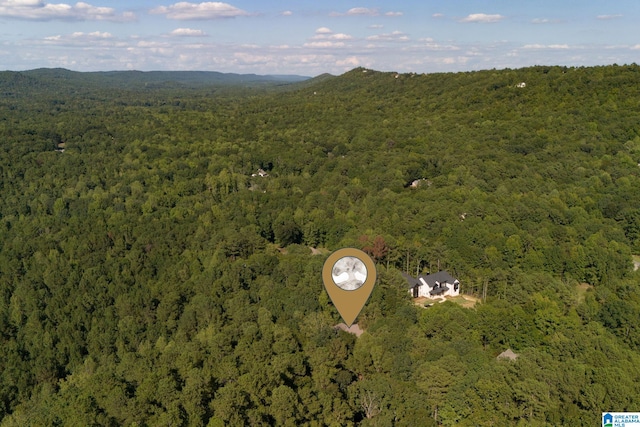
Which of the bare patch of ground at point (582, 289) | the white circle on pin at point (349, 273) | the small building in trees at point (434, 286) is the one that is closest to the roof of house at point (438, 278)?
the small building in trees at point (434, 286)

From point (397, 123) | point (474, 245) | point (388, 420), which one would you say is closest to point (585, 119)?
point (397, 123)

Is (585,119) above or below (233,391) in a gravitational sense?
above

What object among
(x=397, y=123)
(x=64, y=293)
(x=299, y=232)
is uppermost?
(x=397, y=123)

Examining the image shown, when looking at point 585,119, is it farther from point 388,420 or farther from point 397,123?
point 388,420

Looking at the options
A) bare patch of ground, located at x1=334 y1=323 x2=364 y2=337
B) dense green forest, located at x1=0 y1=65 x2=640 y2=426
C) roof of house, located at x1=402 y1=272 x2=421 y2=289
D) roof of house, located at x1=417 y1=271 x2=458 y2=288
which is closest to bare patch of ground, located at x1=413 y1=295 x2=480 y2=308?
dense green forest, located at x1=0 y1=65 x2=640 y2=426

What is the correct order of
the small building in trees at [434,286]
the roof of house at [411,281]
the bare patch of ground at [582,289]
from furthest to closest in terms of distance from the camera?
the small building in trees at [434,286]
the roof of house at [411,281]
the bare patch of ground at [582,289]

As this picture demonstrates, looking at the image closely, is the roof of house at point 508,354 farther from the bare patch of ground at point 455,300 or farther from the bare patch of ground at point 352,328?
the bare patch of ground at point 352,328

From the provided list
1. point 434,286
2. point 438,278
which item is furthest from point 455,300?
point 438,278
